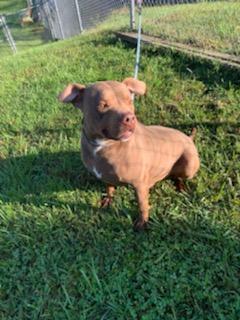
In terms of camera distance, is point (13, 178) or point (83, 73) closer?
point (13, 178)

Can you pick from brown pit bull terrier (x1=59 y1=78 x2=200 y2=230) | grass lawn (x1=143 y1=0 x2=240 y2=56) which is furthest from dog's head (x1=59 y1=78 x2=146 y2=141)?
grass lawn (x1=143 y1=0 x2=240 y2=56)

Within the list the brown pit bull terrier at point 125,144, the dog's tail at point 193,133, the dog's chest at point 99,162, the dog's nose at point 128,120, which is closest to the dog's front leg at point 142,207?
the brown pit bull terrier at point 125,144

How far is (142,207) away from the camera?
2863 mm

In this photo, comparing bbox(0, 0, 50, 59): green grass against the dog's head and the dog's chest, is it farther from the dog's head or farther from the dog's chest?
the dog's head

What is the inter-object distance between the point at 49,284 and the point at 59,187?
936 millimetres

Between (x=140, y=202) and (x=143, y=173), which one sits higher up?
(x=143, y=173)

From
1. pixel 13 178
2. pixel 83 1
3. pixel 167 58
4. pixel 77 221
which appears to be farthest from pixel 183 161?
pixel 83 1

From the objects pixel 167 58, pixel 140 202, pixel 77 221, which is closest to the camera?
pixel 140 202

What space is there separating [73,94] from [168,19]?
4.44 meters

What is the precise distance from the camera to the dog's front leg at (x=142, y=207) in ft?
9.10

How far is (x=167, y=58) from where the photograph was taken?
4.84 meters

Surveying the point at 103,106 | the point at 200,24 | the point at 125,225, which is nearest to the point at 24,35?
the point at 200,24

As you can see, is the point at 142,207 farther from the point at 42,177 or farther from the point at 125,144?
the point at 42,177

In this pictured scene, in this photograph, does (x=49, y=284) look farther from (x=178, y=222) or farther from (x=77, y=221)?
(x=178, y=222)
